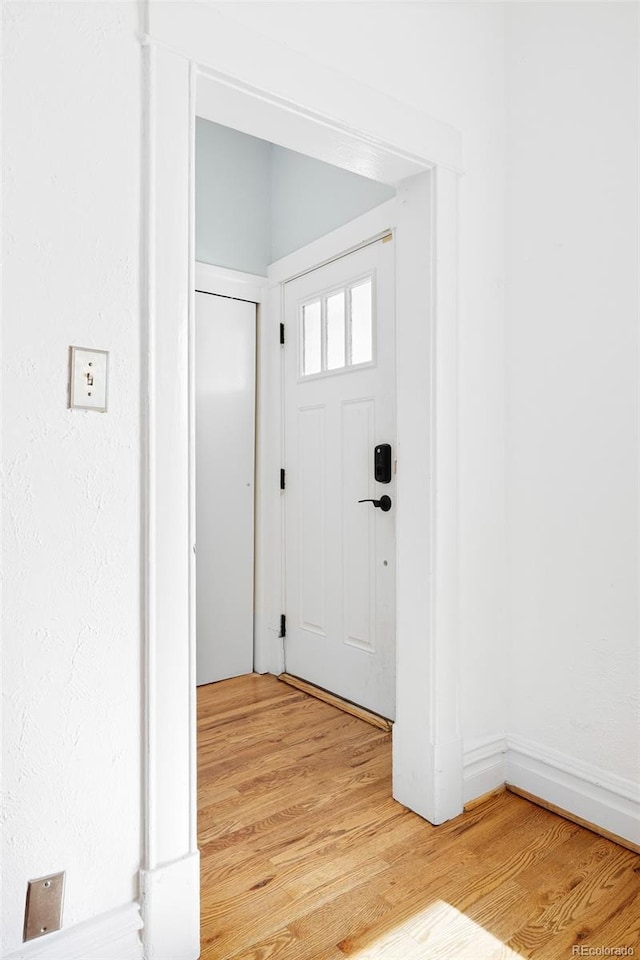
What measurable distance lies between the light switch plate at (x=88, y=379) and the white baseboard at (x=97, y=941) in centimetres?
100

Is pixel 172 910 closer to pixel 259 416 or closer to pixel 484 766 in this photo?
pixel 484 766

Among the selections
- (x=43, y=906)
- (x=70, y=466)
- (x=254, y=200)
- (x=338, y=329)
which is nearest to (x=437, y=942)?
(x=43, y=906)

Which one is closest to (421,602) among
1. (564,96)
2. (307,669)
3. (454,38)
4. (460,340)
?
(460,340)

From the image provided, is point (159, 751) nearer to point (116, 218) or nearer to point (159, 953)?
point (159, 953)

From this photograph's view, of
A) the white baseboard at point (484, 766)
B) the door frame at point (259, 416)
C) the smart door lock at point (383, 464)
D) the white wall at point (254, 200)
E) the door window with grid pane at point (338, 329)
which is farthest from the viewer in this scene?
the door frame at point (259, 416)

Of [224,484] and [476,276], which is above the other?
[476,276]

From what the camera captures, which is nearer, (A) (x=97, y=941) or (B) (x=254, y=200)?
(A) (x=97, y=941)

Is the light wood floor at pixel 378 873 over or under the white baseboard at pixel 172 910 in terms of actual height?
under

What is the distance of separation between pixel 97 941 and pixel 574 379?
5.89 feet

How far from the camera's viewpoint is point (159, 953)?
1.22m

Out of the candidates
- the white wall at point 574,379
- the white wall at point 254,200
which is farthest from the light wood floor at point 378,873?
the white wall at point 254,200

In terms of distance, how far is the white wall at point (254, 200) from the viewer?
276cm

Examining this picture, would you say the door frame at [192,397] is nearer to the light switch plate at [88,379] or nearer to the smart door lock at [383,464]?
the light switch plate at [88,379]

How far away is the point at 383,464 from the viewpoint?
228 cm
